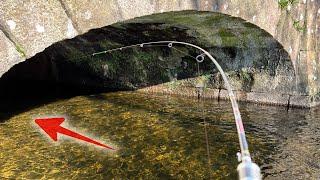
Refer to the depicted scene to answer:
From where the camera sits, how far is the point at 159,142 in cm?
742

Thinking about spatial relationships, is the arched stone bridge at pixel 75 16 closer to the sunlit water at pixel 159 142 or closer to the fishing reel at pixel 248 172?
the sunlit water at pixel 159 142

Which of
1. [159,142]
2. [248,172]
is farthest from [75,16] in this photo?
[159,142]

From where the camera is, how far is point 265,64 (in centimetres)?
952
